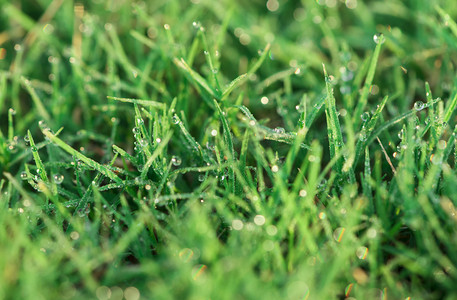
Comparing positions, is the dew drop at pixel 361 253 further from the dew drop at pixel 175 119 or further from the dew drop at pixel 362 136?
the dew drop at pixel 175 119

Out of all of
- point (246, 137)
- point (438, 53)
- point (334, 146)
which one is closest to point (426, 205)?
point (334, 146)

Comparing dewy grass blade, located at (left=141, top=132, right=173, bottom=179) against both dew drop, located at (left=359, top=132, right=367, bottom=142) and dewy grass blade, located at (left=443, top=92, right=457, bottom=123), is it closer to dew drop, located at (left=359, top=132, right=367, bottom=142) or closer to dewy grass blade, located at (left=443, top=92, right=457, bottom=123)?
dew drop, located at (left=359, top=132, right=367, bottom=142)

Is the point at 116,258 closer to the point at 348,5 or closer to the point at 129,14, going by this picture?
the point at 129,14

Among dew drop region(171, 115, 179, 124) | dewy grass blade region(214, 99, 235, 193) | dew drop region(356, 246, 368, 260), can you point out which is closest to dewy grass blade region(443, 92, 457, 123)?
dew drop region(356, 246, 368, 260)

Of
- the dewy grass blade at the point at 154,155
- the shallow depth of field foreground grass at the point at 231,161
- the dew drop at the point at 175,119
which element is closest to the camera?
the shallow depth of field foreground grass at the point at 231,161

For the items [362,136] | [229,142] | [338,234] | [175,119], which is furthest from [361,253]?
[175,119]

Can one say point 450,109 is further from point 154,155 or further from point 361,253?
point 154,155

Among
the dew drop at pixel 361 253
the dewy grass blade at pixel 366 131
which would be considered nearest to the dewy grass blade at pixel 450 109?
the dewy grass blade at pixel 366 131

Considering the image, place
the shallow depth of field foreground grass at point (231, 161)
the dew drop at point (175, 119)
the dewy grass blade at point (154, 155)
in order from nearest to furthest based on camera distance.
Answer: the shallow depth of field foreground grass at point (231, 161)
the dewy grass blade at point (154, 155)
the dew drop at point (175, 119)
